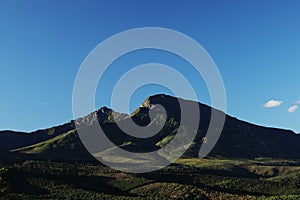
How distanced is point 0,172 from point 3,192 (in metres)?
6.92

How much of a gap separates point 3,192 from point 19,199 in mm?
69228

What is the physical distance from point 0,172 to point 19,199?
68.3 m

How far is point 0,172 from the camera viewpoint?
134875 mm

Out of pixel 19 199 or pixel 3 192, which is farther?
pixel 19 199

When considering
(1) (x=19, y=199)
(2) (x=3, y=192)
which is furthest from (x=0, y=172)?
(1) (x=19, y=199)

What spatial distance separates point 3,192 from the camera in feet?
434

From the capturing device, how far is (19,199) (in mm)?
197125

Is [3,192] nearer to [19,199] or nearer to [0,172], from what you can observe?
[0,172]

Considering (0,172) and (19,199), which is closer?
(0,172)
